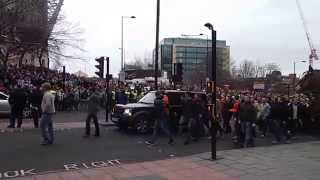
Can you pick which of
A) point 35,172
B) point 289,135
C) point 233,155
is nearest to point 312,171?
point 233,155

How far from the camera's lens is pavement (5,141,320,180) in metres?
10.7

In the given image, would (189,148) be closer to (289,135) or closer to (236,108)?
Answer: (236,108)

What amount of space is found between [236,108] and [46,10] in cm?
1814

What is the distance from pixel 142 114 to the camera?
1881 cm

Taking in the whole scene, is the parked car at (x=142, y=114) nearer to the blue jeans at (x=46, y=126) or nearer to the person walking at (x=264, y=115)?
the person walking at (x=264, y=115)

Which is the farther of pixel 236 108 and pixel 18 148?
pixel 236 108

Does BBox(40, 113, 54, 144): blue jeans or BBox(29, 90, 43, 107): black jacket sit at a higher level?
BBox(29, 90, 43, 107): black jacket

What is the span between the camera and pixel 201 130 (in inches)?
684

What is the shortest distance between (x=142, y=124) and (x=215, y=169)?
7567mm

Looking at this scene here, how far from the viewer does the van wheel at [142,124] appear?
1873cm

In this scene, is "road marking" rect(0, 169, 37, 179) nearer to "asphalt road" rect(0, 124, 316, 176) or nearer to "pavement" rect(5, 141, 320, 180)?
"asphalt road" rect(0, 124, 316, 176)

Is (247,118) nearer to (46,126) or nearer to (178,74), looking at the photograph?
(46,126)

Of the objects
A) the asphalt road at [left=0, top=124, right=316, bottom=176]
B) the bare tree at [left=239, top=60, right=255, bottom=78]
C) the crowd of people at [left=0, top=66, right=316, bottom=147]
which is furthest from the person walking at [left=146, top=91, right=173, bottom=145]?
the bare tree at [left=239, top=60, right=255, bottom=78]

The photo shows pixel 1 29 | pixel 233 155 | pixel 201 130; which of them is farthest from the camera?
pixel 1 29
